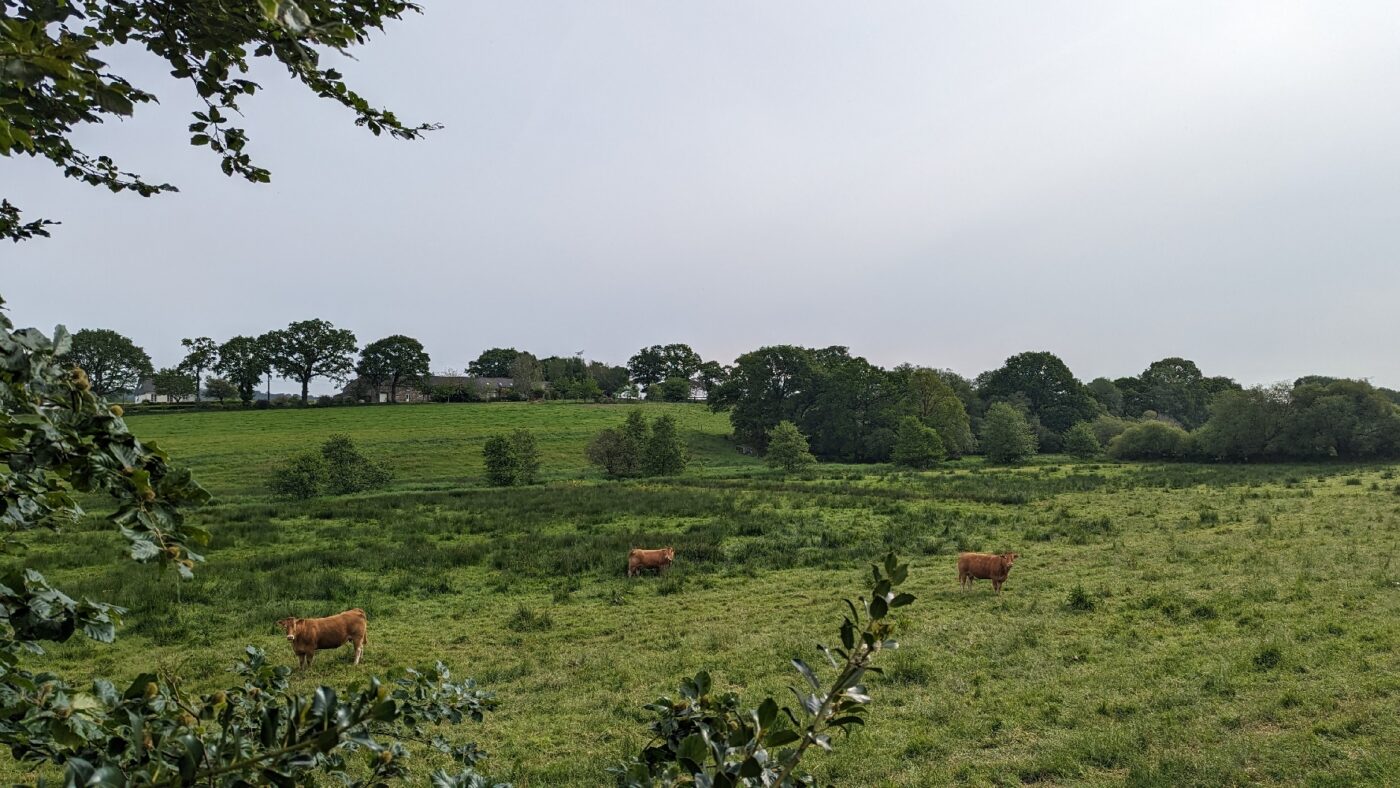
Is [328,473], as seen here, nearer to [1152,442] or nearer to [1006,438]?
[1006,438]

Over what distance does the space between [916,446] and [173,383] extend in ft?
245

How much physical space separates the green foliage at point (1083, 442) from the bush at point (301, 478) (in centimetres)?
5708

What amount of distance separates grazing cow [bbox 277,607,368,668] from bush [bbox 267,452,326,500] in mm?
24279

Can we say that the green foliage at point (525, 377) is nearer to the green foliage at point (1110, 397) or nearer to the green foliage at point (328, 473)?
the green foliage at point (328, 473)

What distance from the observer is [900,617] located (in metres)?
1.44

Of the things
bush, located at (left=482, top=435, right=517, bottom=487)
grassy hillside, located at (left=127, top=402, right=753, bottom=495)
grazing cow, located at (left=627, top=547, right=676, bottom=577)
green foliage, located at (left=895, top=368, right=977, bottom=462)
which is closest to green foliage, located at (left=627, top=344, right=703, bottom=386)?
grassy hillside, located at (left=127, top=402, right=753, bottom=495)

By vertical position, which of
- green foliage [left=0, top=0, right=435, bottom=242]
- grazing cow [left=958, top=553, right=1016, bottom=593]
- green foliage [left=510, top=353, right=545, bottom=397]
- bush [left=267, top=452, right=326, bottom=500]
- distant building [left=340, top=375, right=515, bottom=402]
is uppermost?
green foliage [left=510, top=353, right=545, bottom=397]

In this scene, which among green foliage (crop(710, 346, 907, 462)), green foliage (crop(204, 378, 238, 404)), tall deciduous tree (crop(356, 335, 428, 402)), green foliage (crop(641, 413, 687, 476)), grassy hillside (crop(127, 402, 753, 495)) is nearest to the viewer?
grassy hillside (crop(127, 402, 753, 495))

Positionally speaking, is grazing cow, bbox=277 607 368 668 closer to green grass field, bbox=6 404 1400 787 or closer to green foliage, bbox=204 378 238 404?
green grass field, bbox=6 404 1400 787

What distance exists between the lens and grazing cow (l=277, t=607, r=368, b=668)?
9445 millimetres

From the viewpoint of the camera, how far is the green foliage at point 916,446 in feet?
161

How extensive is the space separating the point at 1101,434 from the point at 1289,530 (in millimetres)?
55562

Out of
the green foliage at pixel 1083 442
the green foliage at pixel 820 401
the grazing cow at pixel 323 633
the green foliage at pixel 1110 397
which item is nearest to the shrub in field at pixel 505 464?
the green foliage at pixel 820 401

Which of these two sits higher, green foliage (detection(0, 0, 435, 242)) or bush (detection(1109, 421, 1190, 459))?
green foliage (detection(0, 0, 435, 242))
